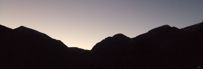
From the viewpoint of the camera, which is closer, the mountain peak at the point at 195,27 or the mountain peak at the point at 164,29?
the mountain peak at the point at 195,27

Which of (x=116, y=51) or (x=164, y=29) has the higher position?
(x=164, y=29)

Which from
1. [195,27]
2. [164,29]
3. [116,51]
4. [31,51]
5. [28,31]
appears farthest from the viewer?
[116,51]

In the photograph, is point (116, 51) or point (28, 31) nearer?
point (28, 31)

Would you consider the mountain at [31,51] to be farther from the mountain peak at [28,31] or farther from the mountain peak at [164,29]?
the mountain peak at [164,29]

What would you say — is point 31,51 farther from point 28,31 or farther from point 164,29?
point 164,29

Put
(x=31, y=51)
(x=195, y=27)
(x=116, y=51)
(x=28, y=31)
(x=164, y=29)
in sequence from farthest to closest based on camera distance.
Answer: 1. (x=116, y=51)
2. (x=28, y=31)
3. (x=164, y=29)
4. (x=31, y=51)
5. (x=195, y=27)

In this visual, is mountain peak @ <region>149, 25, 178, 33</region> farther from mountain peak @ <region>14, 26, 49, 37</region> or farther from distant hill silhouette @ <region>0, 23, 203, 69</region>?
mountain peak @ <region>14, 26, 49, 37</region>

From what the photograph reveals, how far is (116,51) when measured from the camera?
27969 mm

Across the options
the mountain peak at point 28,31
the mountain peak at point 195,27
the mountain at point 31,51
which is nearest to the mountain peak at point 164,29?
the mountain peak at point 195,27

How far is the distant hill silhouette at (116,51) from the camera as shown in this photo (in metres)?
25.7

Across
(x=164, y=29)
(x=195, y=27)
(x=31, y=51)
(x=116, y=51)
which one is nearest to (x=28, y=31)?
(x=31, y=51)

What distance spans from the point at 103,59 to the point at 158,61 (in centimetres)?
545

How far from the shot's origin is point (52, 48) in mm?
27703

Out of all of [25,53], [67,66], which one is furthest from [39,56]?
[67,66]
